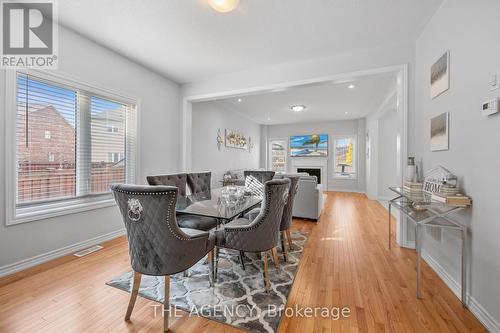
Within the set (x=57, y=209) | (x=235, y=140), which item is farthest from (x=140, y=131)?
(x=235, y=140)

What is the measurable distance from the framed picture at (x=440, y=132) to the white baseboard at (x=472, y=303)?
1195mm

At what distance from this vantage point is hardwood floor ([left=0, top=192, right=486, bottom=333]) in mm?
1420

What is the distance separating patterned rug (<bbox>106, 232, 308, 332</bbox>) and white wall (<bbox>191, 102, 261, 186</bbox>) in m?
2.87

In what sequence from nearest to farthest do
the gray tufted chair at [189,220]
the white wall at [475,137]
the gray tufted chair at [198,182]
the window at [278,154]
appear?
the white wall at [475,137] < the gray tufted chair at [189,220] < the gray tufted chair at [198,182] < the window at [278,154]

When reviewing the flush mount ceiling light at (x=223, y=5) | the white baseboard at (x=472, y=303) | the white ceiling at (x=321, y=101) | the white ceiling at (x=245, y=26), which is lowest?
the white baseboard at (x=472, y=303)

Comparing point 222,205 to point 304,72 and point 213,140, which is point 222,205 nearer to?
point 304,72

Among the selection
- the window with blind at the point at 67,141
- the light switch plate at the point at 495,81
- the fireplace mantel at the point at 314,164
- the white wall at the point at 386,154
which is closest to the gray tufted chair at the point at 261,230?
the light switch plate at the point at 495,81

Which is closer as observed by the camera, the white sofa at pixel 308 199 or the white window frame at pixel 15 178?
the white window frame at pixel 15 178

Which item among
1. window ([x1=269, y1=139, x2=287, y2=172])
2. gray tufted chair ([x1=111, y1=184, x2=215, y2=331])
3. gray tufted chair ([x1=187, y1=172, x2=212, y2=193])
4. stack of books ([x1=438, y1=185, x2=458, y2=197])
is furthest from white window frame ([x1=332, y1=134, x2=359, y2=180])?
gray tufted chair ([x1=111, y1=184, x2=215, y2=331])

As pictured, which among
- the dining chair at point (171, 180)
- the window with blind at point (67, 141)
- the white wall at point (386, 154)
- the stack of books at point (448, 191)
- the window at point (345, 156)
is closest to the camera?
the stack of books at point (448, 191)

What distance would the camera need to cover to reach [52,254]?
91.8 inches

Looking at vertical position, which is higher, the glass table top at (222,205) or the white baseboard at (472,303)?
the glass table top at (222,205)

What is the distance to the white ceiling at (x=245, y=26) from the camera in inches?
82.0

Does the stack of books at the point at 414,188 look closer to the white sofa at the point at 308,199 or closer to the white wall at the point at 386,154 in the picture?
the white sofa at the point at 308,199
